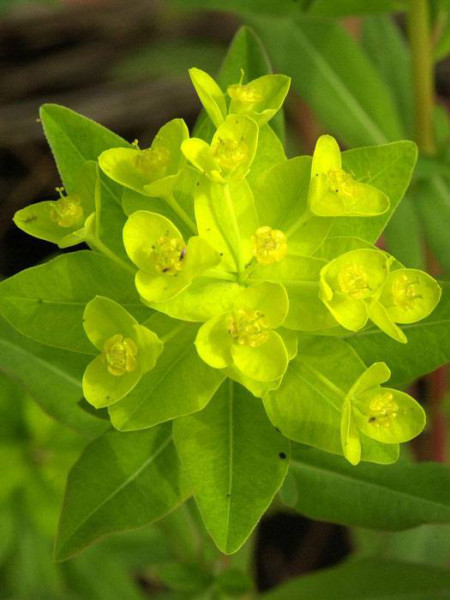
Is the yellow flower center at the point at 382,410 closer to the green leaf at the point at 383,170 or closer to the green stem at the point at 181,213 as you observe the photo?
the green leaf at the point at 383,170

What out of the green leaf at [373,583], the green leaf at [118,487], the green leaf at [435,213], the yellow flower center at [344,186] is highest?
the yellow flower center at [344,186]

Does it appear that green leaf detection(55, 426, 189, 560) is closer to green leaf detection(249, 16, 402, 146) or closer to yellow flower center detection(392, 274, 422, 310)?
yellow flower center detection(392, 274, 422, 310)

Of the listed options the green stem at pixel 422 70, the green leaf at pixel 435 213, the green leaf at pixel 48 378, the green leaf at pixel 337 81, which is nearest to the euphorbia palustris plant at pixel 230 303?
the green leaf at pixel 48 378

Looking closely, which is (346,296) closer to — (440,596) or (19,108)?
(440,596)

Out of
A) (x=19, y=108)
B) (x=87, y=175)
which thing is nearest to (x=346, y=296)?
(x=87, y=175)

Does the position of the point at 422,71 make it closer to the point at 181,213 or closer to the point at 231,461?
the point at 181,213

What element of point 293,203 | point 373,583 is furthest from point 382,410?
point 373,583

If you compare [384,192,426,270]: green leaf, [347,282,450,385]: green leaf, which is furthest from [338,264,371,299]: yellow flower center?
[384,192,426,270]: green leaf
